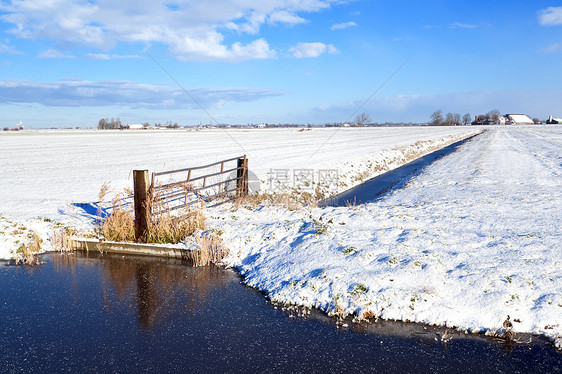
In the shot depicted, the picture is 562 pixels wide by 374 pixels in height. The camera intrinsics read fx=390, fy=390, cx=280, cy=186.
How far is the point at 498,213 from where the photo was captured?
1070 cm

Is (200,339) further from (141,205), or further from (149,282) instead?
(141,205)

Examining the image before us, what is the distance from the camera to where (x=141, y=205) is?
945 cm

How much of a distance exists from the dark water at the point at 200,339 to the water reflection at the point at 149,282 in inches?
1.4

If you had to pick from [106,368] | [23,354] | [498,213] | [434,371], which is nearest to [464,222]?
[498,213]

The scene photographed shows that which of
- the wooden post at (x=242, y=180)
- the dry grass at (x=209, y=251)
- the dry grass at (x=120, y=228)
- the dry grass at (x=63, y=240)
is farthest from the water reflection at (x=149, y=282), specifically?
the wooden post at (x=242, y=180)

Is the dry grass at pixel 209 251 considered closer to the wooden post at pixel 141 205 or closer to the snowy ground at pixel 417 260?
the snowy ground at pixel 417 260

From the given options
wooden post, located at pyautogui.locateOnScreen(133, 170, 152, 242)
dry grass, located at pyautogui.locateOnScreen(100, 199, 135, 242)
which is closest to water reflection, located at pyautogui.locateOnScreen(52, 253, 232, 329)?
dry grass, located at pyautogui.locateOnScreen(100, 199, 135, 242)

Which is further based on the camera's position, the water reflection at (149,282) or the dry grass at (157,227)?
the dry grass at (157,227)

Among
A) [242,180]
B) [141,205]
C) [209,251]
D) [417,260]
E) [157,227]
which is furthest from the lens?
[242,180]

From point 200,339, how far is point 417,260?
425cm

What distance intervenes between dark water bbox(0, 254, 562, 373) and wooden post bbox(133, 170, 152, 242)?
2.06m

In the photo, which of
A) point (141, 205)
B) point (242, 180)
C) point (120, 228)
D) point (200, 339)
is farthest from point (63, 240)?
point (242, 180)

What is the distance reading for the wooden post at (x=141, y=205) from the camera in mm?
9367

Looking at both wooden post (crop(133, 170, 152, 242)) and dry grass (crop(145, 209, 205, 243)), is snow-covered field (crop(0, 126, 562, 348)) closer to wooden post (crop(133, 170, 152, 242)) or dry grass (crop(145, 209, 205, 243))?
dry grass (crop(145, 209, 205, 243))
